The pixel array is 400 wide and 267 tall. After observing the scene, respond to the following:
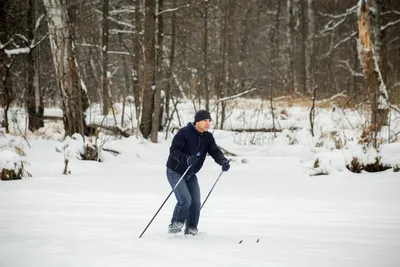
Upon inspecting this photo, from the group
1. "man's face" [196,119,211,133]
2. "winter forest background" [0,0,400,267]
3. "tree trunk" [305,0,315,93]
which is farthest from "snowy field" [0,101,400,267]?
"tree trunk" [305,0,315,93]

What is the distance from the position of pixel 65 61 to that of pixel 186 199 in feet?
29.9

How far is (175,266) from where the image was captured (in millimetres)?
4688

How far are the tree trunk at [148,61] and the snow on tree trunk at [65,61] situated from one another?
6.45 ft

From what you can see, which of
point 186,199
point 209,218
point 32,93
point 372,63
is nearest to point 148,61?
point 32,93

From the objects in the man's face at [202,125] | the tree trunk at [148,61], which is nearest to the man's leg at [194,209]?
the man's face at [202,125]

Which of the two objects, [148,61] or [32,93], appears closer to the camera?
[148,61]

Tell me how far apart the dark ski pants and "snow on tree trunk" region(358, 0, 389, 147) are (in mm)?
5922

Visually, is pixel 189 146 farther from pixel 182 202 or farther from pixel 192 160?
pixel 182 202

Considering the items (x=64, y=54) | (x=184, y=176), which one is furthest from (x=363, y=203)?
(x=64, y=54)

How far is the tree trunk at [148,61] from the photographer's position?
14506 millimetres

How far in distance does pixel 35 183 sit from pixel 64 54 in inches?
208

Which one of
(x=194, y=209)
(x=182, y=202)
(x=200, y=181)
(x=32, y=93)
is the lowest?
(x=200, y=181)

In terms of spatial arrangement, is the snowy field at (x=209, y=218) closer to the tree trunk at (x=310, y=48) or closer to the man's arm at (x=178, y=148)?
the man's arm at (x=178, y=148)

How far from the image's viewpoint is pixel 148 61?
47.6ft
